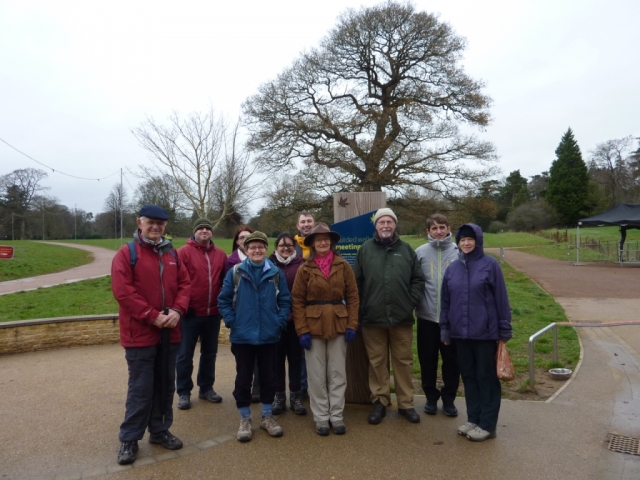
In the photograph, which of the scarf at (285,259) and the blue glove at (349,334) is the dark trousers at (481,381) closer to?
the blue glove at (349,334)

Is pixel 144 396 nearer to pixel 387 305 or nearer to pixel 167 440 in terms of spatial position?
pixel 167 440

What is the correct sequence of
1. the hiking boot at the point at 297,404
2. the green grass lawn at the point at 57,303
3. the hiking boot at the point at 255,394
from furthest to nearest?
the green grass lawn at the point at 57,303 → the hiking boot at the point at 255,394 → the hiking boot at the point at 297,404

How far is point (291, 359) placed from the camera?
474 cm

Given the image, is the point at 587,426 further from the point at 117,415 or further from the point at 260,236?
the point at 117,415

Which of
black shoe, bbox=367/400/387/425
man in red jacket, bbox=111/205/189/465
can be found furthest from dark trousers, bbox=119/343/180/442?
black shoe, bbox=367/400/387/425

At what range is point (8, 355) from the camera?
6809 millimetres

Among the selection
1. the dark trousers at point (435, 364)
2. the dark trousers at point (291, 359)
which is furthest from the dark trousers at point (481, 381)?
the dark trousers at point (291, 359)

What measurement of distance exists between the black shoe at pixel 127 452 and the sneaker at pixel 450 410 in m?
2.66

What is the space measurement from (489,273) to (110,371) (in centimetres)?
468

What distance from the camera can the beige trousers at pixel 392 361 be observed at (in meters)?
4.42

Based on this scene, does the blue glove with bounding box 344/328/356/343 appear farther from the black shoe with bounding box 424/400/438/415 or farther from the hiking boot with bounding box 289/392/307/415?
the black shoe with bounding box 424/400/438/415

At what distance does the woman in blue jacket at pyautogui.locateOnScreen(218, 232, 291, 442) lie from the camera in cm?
410

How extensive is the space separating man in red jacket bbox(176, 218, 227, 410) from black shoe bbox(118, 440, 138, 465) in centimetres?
105

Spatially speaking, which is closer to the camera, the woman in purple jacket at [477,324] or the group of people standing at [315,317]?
the group of people standing at [315,317]
